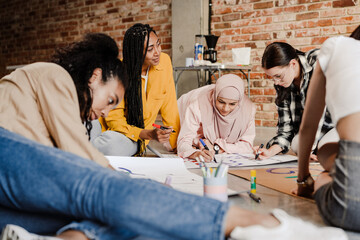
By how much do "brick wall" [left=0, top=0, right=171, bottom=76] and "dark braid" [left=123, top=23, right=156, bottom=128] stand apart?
7.45ft

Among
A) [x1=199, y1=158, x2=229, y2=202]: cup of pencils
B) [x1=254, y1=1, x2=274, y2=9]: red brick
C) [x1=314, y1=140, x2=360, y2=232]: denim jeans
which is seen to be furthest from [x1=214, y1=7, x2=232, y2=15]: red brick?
[x1=314, y1=140, x2=360, y2=232]: denim jeans

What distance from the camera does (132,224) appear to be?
35.6 inches

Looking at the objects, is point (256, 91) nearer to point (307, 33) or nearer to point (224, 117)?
point (307, 33)

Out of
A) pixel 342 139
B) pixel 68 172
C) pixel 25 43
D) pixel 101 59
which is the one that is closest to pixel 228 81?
pixel 101 59

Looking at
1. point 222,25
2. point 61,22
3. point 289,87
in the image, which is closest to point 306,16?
point 222,25

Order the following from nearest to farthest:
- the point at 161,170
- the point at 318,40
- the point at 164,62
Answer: the point at 161,170, the point at 164,62, the point at 318,40

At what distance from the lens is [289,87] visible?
2447mm

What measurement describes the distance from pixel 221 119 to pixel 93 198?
71.8 inches

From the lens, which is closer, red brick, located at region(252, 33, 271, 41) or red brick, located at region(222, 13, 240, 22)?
red brick, located at region(252, 33, 271, 41)

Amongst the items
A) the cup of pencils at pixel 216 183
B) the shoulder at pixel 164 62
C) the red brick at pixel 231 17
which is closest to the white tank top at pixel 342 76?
the cup of pencils at pixel 216 183

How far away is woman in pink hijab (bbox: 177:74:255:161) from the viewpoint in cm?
257

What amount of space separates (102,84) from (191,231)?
0.68 meters

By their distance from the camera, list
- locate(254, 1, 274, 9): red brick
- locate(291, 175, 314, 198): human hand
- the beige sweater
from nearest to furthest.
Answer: the beige sweater < locate(291, 175, 314, 198): human hand < locate(254, 1, 274, 9): red brick

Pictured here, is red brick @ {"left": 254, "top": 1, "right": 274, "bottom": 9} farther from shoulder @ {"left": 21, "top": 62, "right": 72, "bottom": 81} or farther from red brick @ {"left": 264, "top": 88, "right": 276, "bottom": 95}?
shoulder @ {"left": 21, "top": 62, "right": 72, "bottom": 81}
